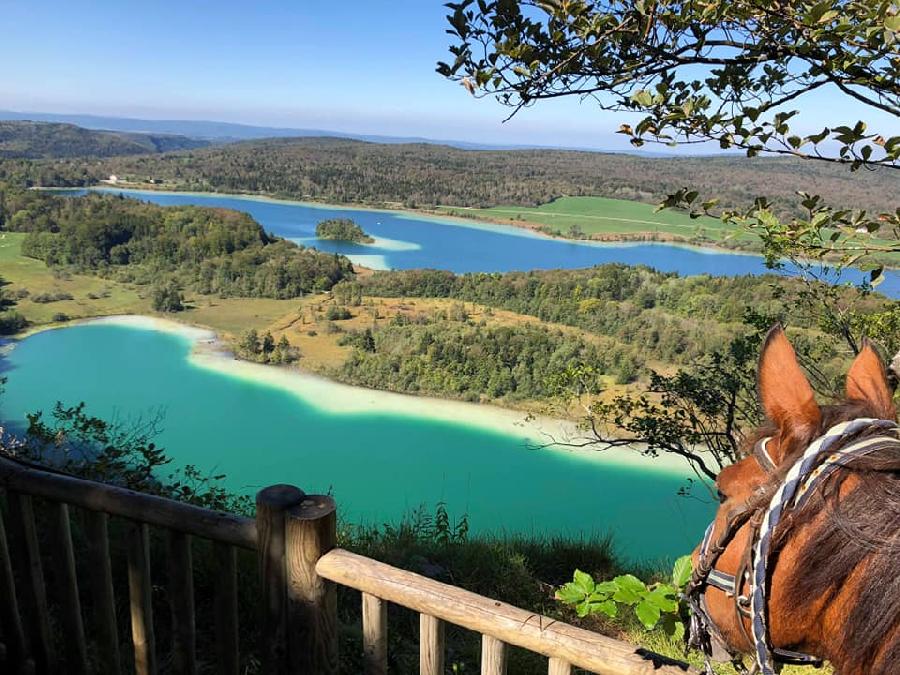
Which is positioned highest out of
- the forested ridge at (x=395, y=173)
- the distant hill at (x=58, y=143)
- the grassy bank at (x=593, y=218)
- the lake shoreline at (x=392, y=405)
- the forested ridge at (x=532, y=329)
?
the distant hill at (x=58, y=143)

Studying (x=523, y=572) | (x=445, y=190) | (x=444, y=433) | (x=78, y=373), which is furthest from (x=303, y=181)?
(x=523, y=572)

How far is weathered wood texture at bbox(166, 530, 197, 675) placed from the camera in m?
1.40

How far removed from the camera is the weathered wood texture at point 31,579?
162cm

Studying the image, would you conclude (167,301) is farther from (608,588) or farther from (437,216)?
(437,216)

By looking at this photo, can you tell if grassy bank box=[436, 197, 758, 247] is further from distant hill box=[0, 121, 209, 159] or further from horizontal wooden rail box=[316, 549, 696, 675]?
distant hill box=[0, 121, 209, 159]

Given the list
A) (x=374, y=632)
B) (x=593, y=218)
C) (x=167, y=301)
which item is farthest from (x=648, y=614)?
(x=593, y=218)

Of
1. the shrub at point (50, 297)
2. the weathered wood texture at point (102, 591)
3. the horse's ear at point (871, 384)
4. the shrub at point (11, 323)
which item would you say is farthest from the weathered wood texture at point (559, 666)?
the shrub at point (50, 297)

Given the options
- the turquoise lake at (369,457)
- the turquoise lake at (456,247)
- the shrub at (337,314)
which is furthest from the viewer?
the turquoise lake at (456,247)

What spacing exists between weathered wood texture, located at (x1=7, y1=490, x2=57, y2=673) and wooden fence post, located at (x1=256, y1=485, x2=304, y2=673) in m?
0.75

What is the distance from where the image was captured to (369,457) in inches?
794

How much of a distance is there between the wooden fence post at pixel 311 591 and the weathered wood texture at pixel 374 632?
80 millimetres

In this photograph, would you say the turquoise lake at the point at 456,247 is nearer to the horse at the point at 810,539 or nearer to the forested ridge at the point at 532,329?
the forested ridge at the point at 532,329

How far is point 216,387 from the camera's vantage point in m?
26.4

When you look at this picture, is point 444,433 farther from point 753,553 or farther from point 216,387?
point 753,553
